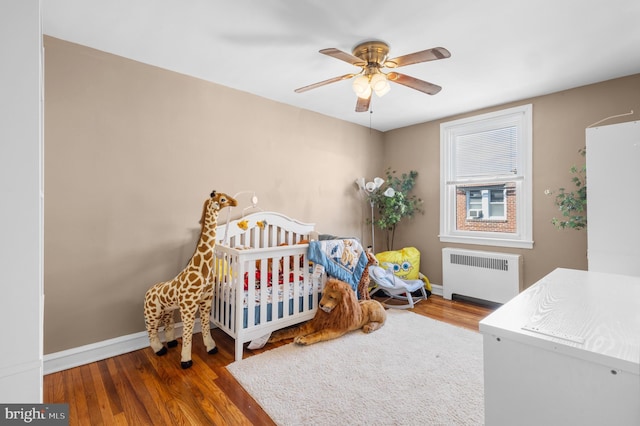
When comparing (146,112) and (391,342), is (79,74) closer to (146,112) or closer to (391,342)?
(146,112)

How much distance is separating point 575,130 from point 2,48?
4064 mm

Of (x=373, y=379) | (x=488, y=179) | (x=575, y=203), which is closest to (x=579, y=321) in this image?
(x=373, y=379)

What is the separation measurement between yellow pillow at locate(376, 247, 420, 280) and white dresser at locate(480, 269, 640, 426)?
9.20 ft

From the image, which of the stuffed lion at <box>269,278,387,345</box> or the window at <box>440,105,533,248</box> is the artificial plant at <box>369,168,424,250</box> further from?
the stuffed lion at <box>269,278,387,345</box>

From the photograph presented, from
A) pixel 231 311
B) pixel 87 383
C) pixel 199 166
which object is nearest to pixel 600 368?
pixel 231 311

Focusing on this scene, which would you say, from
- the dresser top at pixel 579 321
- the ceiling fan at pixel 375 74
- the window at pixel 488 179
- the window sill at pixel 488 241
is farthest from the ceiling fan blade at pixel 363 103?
the window sill at pixel 488 241

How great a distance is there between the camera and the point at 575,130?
3.02m

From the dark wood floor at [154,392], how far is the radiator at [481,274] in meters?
2.55

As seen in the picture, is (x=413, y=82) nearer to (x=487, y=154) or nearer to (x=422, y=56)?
(x=422, y=56)

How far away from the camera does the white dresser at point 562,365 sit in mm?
751

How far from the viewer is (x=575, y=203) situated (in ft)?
9.41

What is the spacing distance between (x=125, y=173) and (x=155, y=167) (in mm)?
228

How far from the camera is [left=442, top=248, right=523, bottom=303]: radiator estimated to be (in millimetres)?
3363

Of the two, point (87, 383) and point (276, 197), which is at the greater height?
point (276, 197)
